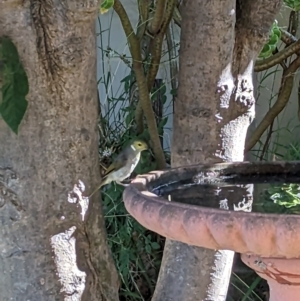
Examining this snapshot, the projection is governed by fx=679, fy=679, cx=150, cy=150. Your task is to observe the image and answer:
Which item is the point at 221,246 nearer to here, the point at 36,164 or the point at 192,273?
the point at 36,164

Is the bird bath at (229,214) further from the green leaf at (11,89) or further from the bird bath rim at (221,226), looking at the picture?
the green leaf at (11,89)

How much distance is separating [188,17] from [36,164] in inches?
24.3

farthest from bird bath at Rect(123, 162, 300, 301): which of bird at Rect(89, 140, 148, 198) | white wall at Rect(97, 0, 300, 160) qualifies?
white wall at Rect(97, 0, 300, 160)

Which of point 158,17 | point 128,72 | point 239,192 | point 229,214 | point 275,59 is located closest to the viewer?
point 229,214

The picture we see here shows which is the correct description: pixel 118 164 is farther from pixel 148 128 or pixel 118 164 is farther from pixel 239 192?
pixel 239 192

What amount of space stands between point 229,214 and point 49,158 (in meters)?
0.70

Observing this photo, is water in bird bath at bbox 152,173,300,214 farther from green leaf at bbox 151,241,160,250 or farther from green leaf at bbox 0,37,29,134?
green leaf at bbox 151,241,160,250

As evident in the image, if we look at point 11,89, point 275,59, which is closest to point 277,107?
point 275,59

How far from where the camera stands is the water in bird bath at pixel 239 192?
4.90ft

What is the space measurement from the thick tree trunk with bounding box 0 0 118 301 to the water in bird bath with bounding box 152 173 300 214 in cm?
28

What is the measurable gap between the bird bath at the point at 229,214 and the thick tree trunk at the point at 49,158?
0.87 ft

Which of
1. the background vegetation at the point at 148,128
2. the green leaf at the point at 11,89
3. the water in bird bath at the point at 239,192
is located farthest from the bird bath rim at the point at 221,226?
the background vegetation at the point at 148,128

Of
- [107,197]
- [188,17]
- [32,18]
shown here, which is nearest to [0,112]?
[32,18]

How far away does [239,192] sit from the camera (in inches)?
63.8
